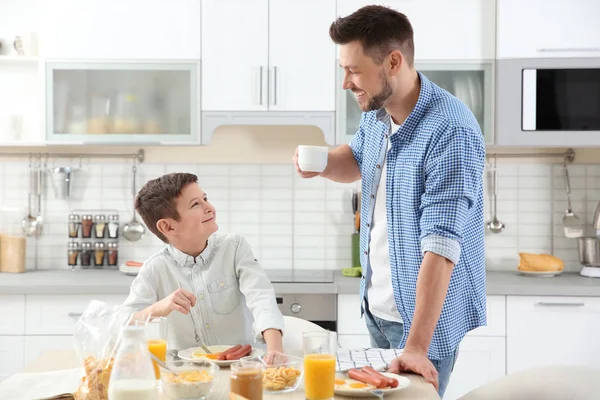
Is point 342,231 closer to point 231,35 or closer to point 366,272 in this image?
point 231,35

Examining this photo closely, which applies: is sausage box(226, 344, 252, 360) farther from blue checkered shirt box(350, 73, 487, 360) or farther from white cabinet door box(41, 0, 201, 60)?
white cabinet door box(41, 0, 201, 60)

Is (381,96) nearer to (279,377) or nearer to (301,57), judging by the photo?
(279,377)

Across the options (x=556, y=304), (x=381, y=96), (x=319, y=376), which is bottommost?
(x=556, y=304)

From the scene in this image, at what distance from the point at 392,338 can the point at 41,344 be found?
5.78ft

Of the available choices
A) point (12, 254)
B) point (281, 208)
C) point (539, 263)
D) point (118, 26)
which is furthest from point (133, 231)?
point (539, 263)

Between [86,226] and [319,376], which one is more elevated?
[86,226]

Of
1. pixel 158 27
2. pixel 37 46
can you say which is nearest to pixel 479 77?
pixel 158 27

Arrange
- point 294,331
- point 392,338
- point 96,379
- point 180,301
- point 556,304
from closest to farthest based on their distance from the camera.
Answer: point 96,379 → point 180,301 → point 392,338 → point 294,331 → point 556,304

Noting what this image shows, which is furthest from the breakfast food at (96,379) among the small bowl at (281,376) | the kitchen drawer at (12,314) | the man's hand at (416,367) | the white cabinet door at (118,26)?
the white cabinet door at (118,26)

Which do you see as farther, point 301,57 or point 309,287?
point 301,57

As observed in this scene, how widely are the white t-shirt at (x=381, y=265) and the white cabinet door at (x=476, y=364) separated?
122cm

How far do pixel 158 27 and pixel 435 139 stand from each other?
1909mm

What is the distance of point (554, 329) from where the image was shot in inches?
131

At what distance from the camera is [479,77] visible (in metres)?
3.53
